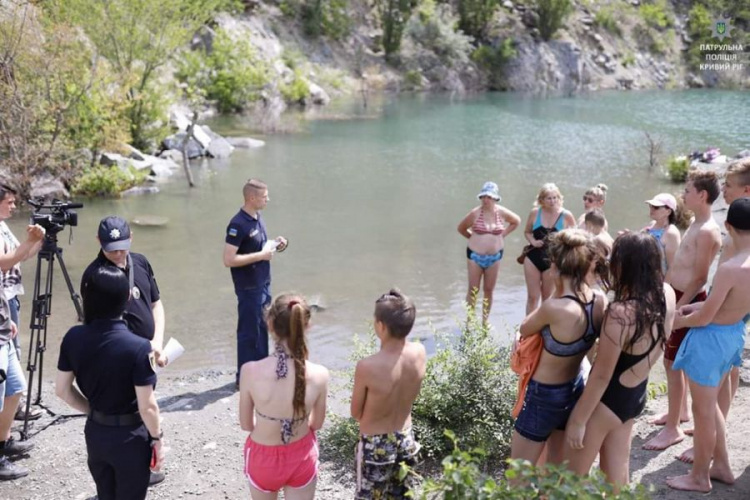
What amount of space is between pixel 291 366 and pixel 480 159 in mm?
18743

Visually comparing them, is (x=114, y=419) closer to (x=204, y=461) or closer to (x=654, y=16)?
(x=204, y=461)

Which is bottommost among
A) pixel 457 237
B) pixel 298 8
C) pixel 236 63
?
pixel 457 237

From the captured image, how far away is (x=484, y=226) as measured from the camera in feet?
25.1

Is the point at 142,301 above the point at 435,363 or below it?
above

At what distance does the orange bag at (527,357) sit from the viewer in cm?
370

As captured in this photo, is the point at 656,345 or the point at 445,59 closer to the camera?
the point at 656,345

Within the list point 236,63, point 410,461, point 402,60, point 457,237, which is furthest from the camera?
point 402,60

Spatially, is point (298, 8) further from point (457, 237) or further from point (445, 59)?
point (457, 237)

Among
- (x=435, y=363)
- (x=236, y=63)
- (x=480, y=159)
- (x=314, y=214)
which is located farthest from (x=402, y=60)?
(x=435, y=363)

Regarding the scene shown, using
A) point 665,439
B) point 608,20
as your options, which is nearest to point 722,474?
point 665,439

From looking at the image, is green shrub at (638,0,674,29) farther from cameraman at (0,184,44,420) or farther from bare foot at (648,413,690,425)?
cameraman at (0,184,44,420)

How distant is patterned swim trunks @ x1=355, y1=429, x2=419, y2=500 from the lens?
3.61m

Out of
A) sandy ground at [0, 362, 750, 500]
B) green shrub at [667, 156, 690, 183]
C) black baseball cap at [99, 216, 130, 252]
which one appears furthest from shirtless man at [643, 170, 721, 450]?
green shrub at [667, 156, 690, 183]

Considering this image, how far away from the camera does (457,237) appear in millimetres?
12781
